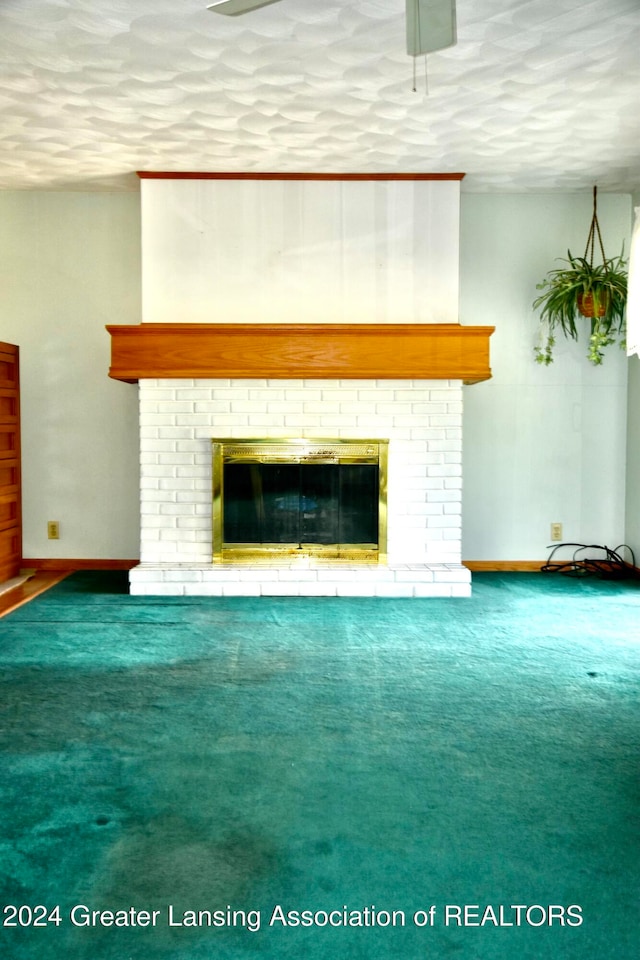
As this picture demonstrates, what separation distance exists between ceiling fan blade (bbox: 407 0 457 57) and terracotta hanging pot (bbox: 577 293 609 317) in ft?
8.84

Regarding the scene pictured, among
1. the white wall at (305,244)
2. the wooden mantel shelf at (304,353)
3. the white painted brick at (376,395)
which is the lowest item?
the white painted brick at (376,395)

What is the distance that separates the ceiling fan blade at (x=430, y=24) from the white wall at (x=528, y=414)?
286cm

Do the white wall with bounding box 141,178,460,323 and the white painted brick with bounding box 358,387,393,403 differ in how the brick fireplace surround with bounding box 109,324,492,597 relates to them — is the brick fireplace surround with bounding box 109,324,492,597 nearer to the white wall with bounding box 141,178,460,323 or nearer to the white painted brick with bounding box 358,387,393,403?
the white painted brick with bounding box 358,387,393,403

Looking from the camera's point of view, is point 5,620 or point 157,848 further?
point 5,620

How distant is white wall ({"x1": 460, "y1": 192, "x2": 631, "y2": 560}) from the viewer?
5.14 meters

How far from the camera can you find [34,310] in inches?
201

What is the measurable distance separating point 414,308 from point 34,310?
2.45 m

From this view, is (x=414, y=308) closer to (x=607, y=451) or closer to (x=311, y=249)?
(x=311, y=249)

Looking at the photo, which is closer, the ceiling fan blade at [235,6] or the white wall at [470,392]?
the ceiling fan blade at [235,6]

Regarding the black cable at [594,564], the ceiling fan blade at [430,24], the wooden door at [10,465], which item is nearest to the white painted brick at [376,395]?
the black cable at [594,564]

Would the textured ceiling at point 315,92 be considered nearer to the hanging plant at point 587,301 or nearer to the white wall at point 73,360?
the white wall at point 73,360

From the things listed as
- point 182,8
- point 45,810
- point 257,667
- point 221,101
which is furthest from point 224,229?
point 45,810

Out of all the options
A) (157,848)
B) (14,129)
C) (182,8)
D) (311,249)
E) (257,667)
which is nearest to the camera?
(157,848)

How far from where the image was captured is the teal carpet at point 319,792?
1525 mm
